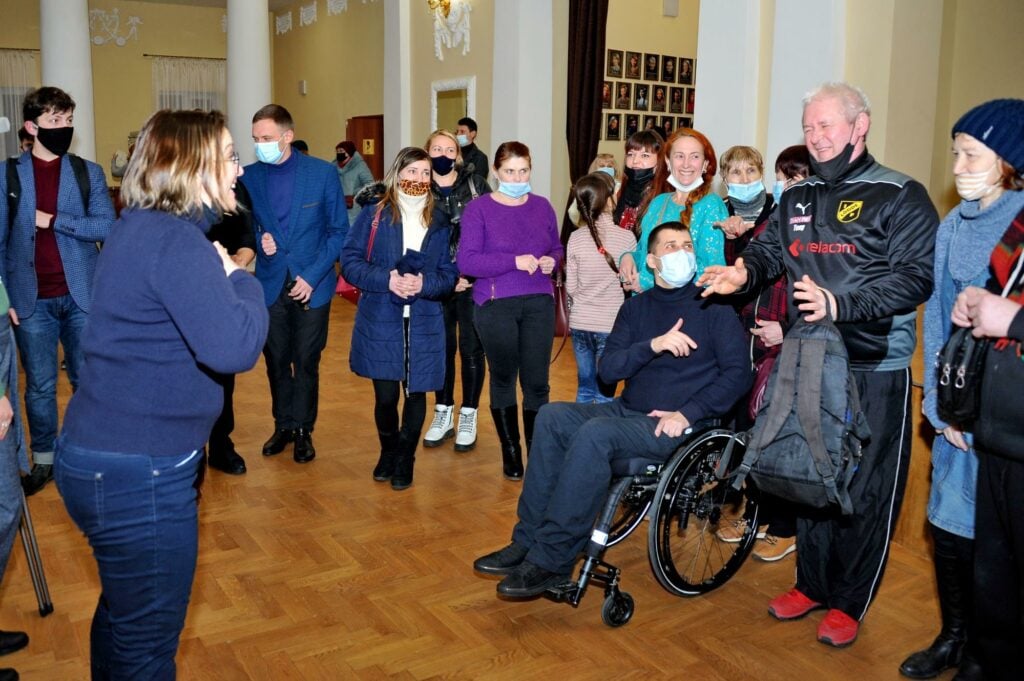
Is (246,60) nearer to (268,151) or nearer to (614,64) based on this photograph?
(614,64)

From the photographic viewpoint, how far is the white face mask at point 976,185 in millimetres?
2326

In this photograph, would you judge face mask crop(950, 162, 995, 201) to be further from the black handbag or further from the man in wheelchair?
the man in wheelchair

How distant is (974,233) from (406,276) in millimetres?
2291

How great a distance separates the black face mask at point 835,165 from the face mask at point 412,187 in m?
1.82

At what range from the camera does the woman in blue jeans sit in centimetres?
178

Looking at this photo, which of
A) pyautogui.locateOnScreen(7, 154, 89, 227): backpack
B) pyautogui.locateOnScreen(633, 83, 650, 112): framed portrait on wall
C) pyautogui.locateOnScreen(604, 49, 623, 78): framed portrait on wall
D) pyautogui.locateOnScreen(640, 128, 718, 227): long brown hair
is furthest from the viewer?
pyautogui.locateOnScreen(633, 83, 650, 112): framed portrait on wall

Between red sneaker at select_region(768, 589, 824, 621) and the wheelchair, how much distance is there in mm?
231

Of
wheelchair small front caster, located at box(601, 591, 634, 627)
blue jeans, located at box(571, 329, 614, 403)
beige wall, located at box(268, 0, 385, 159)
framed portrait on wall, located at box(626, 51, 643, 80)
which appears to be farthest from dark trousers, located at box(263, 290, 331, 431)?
beige wall, located at box(268, 0, 385, 159)

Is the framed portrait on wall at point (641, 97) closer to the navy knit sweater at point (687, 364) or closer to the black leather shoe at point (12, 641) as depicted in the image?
the navy knit sweater at point (687, 364)

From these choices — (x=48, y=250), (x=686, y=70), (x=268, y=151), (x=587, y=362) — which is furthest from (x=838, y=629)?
(x=686, y=70)

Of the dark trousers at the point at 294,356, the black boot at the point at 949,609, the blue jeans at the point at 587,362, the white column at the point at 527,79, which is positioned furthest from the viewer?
the white column at the point at 527,79

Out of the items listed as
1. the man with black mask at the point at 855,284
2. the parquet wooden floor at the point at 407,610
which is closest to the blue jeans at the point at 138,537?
the parquet wooden floor at the point at 407,610

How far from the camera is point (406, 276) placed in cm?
404

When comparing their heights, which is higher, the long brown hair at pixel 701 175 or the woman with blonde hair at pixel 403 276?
the long brown hair at pixel 701 175
